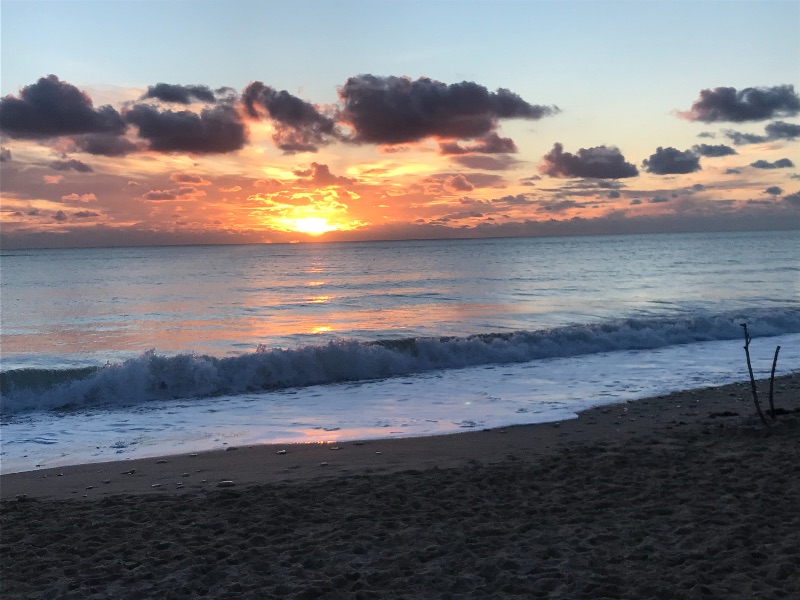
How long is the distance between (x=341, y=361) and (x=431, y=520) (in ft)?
37.9

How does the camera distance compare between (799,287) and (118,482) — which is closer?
(118,482)

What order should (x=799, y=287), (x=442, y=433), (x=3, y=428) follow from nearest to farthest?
(x=442, y=433)
(x=3, y=428)
(x=799, y=287)

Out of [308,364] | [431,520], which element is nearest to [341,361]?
[308,364]

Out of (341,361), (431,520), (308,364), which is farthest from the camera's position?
(341,361)

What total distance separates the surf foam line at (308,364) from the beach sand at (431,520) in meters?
6.24

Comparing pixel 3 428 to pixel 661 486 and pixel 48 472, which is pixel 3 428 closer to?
pixel 48 472

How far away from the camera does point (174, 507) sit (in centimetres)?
734

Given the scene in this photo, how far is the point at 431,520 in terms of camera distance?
261 inches

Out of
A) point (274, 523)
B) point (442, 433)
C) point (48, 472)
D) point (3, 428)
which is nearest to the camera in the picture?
point (274, 523)

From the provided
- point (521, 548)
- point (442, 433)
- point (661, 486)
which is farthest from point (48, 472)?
point (661, 486)

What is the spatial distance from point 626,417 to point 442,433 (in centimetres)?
308

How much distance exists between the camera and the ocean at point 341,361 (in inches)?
466

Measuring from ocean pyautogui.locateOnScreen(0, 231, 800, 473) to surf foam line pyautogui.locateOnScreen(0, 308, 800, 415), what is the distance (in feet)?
0.16

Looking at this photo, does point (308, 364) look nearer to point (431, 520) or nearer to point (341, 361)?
point (341, 361)
